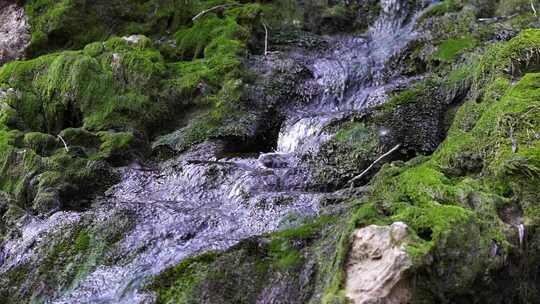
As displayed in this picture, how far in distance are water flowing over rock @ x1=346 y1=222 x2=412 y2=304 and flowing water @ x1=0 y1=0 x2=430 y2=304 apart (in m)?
1.52

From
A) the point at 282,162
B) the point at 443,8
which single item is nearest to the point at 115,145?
the point at 282,162

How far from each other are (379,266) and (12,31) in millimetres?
10072

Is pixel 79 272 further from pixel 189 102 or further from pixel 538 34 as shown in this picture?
pixel 538 34

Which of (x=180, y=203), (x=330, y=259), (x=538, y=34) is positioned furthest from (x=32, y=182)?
(x=538, y=34)

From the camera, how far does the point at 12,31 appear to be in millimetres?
11680

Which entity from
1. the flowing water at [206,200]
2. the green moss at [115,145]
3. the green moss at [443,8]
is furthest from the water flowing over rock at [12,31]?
the green moss at [443,8]

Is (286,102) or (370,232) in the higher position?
(370,232)

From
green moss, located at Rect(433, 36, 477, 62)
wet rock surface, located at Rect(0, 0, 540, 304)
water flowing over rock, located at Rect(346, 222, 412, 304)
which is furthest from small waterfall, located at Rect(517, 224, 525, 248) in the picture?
green moss, located at Rect(433, 36, 477, 62)

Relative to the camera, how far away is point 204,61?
1020 centimetres

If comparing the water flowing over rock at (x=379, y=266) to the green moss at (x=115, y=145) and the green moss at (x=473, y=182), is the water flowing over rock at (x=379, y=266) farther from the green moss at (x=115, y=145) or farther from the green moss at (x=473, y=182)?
the green moss at (x=115, y=145)

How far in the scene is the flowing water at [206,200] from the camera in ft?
18.2

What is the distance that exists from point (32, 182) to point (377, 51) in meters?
6.35

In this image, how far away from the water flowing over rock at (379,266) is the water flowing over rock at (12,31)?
30.4 feet

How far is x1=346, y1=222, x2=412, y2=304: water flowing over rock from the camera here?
3938 mm
